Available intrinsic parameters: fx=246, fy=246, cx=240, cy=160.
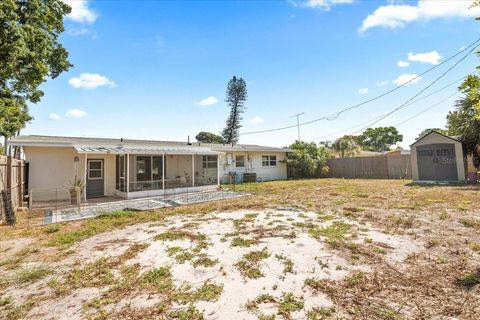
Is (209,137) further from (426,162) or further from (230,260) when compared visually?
(230,260)

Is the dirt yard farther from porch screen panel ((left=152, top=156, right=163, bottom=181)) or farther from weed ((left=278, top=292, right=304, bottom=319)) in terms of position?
porch screen panel ((left=152, top=156, right=163, bottom=181))

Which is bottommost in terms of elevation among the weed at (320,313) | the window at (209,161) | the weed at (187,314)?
the weed at (320,313)

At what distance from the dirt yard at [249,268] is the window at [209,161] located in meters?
9.07

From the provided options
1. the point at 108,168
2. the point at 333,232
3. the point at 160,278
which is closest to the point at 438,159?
the point at 333,232

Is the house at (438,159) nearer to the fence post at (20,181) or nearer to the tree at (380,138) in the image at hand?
the fence post at (20,181)

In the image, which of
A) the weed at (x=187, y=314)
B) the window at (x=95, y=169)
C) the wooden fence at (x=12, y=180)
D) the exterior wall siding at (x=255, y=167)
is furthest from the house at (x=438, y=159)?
the wooden fence at (x=12, y=180)

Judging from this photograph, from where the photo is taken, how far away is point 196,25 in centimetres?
1263

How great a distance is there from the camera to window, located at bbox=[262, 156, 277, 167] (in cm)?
2169

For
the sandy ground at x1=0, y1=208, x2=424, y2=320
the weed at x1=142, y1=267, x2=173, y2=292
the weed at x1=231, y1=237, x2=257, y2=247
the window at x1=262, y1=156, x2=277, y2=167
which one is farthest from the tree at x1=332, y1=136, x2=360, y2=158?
the weed at x1=142, y1=267, x2=173, y2=292

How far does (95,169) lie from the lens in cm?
1295

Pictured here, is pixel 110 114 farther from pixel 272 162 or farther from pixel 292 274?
pixel 292 274

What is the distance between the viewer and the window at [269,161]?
71.2 ft

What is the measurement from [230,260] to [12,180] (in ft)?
29.6

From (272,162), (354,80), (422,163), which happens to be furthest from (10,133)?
(422,163)
